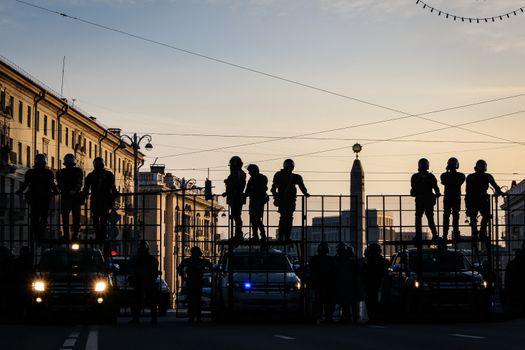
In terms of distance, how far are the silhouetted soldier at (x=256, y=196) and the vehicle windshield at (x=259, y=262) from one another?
3.80ft

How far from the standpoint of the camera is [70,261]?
2623cm

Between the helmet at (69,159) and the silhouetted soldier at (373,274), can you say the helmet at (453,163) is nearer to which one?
the silhouetted soldier at (373,274)

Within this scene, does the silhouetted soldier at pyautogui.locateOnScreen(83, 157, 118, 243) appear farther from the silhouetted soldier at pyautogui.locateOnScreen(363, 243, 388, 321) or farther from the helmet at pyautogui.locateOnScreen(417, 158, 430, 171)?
the helmet at pyautogui.locateOnScreen(417, 158, 430, 171)

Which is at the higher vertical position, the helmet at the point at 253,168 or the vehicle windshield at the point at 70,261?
the helmet at the point at 253,168

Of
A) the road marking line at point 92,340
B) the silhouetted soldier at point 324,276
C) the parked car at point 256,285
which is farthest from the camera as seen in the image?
the silhouetted soldier at point 324,276

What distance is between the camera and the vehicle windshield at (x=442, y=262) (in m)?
26.4

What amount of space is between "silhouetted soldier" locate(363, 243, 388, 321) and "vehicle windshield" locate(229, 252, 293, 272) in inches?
67.7

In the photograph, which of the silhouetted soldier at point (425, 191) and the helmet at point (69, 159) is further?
the silhouetted soldier at point (425, 191)

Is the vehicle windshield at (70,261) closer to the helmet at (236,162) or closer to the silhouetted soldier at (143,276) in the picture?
the silhouetted soldier at (143,276)

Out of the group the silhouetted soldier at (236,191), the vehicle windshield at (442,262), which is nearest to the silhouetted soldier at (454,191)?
the vehicle windshield at (442,262)

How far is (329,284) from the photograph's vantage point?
26812 millimetres

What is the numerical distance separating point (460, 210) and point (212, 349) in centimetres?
1353

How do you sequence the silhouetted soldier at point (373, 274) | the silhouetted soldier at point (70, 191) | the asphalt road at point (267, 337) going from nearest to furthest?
the asphalt road at point (267, 337)
the silhouetted soldier at point (373, 274)
the silhouetted soldier at point (70, 191)

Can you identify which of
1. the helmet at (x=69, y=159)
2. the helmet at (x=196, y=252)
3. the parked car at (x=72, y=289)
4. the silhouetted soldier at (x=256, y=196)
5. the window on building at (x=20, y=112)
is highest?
the window on building at (x=20, y=112)
